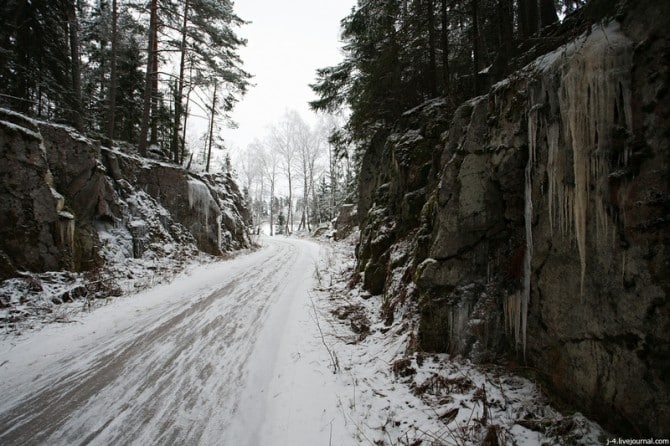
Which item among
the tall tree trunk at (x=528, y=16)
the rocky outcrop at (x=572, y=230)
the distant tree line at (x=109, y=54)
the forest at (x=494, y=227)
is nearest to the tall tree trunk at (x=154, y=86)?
the distant tree line at (x=109, y=54)

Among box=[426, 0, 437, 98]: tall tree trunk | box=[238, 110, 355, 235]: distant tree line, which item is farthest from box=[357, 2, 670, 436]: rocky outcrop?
box=[238, 110, 355, 235]: distant tree line

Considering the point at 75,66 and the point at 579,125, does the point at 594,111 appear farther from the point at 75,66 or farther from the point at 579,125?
the point at 75,66

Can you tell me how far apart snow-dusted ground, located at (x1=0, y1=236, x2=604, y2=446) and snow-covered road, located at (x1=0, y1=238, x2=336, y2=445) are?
2 centimetres

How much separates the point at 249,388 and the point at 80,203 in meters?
8.62

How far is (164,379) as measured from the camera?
3.83 metres

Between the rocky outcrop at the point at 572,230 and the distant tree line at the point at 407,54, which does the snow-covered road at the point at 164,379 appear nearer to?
the rocky outcrop at the point at 572,230

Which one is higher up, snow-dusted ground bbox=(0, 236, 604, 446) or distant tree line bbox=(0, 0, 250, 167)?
distant tree line bbox=(0, 0, 250, 167)

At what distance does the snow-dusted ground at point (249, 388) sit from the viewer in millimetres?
2891

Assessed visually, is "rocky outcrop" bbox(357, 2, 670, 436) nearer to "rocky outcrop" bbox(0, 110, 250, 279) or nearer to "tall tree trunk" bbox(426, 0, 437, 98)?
"tall tree trunk" bbox(426, 0, 437, 98)

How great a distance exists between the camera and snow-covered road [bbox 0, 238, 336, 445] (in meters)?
2.96

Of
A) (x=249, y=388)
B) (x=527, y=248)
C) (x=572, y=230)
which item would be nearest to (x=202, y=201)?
(x=249, y=388)

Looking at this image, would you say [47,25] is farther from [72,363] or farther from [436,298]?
[436,298]

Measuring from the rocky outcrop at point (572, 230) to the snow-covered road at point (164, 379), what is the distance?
247 cm

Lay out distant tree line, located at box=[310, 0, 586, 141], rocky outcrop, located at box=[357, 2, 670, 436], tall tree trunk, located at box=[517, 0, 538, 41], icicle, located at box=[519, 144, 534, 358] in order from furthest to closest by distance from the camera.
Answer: distant tree line, located at box=[310, 0, 586, 141], tall tree trunk, located at box=[517, 0, 538, 41], icicle, located at box=[519, 144, 534, 358], rocky outcrop, located at box=[357, 2, 670, 436]
